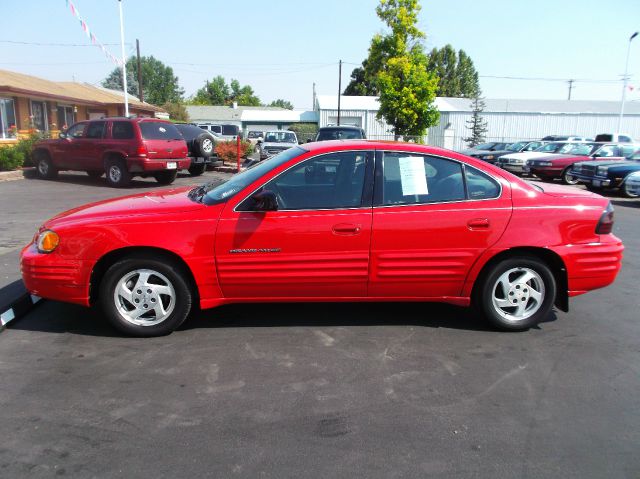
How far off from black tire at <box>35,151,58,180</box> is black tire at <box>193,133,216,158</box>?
4.13 m

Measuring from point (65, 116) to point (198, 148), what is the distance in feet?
53.0

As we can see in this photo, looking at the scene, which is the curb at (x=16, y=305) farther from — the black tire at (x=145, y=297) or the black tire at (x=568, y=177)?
the black tire at (x=568, y=177)

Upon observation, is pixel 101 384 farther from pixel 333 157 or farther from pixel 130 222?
pixel 333 157

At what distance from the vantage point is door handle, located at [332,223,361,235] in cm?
418

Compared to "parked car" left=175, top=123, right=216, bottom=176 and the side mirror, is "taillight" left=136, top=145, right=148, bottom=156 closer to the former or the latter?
"parked car" left=175, top=123, right=216, bottom=176

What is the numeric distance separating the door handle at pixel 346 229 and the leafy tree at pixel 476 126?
37260 millimetres

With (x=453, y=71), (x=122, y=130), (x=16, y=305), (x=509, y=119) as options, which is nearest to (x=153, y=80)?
(x=453, y=71)

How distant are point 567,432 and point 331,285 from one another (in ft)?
6.53

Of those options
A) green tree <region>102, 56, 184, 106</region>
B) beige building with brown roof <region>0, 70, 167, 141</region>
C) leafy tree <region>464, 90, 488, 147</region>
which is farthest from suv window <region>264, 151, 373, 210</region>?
green tree <region>102, 56, 184, 106</region>

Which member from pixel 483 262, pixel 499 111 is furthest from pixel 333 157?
pixel 499 111

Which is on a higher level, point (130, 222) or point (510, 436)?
point (130, 222)

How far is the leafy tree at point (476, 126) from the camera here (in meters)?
39.9

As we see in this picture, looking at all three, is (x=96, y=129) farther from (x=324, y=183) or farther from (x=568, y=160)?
(x=568, y=160)

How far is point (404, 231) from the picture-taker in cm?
423
